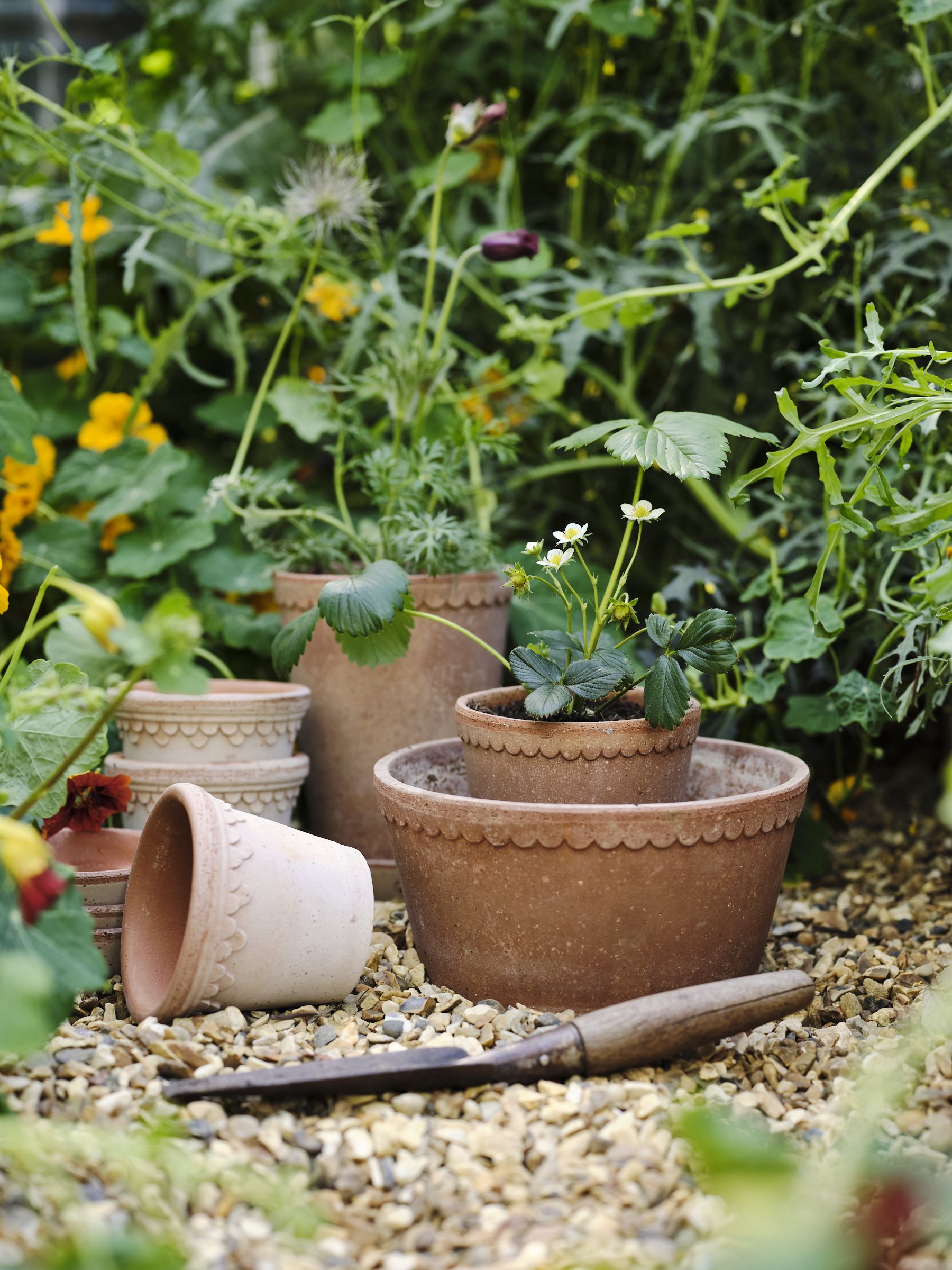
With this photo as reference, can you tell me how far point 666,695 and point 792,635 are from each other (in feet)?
1.56

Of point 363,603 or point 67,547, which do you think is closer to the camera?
point 363,603

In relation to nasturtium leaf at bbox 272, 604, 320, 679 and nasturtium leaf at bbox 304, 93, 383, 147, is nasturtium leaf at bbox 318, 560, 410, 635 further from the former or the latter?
nasturtium leaf at bbox 304, 93, 383, 147

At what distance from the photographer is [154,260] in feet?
5.75

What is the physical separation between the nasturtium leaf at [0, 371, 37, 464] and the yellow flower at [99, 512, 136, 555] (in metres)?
0.24

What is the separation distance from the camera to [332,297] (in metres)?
2.00

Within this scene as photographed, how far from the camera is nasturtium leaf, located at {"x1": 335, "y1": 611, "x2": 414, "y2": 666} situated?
136 centimetres

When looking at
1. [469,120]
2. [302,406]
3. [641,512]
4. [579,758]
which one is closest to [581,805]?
[579,758]

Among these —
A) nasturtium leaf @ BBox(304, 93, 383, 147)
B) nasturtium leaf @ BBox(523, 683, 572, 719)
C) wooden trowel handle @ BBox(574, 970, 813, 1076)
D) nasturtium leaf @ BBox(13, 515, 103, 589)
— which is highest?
nasturtium leaf @ BBox(304, 93, 383, 147)

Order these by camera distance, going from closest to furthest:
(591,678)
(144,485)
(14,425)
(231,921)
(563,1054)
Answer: (563,1054) < (231,921) < (591,678) < (14,425) < (144,485)

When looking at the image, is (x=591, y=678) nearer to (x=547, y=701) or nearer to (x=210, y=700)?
(x=547, y=701)

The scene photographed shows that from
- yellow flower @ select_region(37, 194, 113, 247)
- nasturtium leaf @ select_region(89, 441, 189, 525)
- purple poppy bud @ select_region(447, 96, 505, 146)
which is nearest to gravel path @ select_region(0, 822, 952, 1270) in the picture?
nasturtium leaf @ select_region(89, 441, 189, 525)

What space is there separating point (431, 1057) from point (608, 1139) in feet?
0.54

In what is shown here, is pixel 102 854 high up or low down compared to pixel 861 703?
down

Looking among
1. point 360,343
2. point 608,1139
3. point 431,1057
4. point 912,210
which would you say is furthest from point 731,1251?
point 912,210
